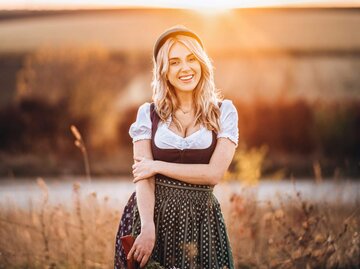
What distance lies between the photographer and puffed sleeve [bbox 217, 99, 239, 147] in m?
4.02

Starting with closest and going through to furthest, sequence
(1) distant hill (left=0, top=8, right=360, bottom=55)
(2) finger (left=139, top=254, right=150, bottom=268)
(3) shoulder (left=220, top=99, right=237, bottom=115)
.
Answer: (2) finger (left=139, top=254, right=150, bottom=268) < (3) shoulder (left=220, top=99, right=237, bottom=115) < (1) distant hill (left=0, top=8, right=360, bottom=55)

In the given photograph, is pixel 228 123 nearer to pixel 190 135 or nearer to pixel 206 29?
pixel 190 135

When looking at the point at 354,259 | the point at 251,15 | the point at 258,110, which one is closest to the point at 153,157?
the point at 354,259

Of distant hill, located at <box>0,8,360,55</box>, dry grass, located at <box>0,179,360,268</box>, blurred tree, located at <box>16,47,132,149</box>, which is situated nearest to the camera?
dry grass, located at <box>0,179,360,268</box>

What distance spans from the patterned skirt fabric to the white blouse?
18 cm

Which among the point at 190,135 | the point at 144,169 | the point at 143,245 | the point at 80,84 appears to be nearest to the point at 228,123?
the point at 190,135

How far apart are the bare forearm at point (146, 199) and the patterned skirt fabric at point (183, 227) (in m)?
0.07

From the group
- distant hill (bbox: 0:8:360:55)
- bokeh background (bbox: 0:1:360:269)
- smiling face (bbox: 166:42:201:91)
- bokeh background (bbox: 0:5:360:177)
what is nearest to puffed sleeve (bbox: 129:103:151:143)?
smiling face (bbox: 166:42:201:91)

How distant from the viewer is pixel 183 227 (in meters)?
4.02

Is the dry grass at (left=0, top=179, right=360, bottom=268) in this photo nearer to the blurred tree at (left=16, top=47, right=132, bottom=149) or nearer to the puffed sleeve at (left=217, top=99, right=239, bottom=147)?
the puffed sleeve at (left=217, top=99, right=239, bottom=147)

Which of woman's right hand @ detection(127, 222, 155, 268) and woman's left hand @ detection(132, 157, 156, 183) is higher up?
woman's left hand @ detection(132, 157, 156, 183)

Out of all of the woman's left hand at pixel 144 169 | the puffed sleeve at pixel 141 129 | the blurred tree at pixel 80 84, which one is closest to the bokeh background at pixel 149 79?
the blurred tree at pixel 80 84

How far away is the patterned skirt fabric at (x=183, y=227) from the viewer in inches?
158

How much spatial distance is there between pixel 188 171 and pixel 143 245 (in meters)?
0.40
